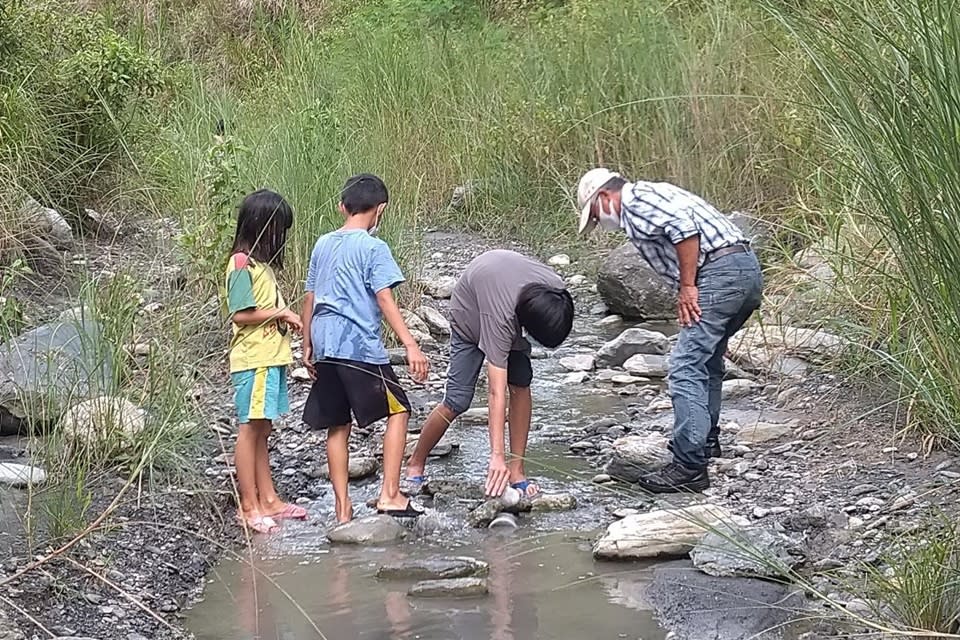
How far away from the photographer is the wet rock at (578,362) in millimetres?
7066

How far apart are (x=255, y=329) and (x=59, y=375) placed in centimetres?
74

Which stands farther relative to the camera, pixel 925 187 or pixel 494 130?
pixel 494 130

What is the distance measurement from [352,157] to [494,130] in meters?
2.62

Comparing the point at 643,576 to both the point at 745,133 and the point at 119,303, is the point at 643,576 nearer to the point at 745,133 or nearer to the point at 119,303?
the point at 119,303

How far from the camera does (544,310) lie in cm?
471

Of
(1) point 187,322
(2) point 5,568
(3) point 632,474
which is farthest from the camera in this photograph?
(1) point 187,322

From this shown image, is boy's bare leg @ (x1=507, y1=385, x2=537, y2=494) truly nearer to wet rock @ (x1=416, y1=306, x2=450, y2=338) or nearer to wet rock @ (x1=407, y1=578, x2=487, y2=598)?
wet rock @ (x1=407, y1=578, x2=487, y2=598)

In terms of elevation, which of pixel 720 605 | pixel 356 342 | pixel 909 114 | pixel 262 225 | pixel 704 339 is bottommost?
pixel 720 605

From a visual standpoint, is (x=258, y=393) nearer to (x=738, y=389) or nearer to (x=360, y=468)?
(x=360, y=468)

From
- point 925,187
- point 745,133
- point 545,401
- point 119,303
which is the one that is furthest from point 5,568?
point 745,133

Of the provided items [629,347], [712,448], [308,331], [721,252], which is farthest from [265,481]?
[629,347]

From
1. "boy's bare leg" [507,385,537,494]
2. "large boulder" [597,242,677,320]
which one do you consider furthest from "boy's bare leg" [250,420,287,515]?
"large boulder" [597,242,677,320]

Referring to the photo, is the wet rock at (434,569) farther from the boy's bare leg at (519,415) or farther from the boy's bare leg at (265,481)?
the boy's bare leg at (519,415)

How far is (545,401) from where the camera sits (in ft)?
21.2
